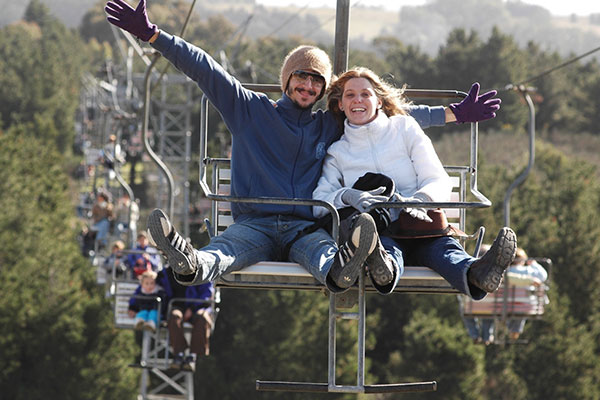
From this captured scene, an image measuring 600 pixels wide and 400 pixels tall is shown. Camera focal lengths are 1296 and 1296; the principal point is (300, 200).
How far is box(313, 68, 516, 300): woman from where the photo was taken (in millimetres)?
6438

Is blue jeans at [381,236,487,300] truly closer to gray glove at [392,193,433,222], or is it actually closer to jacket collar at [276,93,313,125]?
gray glove at [392,193,433,222]

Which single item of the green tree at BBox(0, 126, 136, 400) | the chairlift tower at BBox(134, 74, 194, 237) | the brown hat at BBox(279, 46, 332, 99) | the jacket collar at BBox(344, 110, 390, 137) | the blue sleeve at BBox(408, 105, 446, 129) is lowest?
the green tree at BBox(0, 126, 136, 400)

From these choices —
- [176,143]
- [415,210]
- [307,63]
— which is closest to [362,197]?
[415,210]

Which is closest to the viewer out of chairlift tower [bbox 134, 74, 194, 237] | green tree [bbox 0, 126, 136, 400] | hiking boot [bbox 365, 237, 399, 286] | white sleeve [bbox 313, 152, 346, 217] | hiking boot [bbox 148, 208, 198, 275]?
hiking boot [bbox 148, 208, 198, 275]

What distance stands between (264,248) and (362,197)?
1.99 ft

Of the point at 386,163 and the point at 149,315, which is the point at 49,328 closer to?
the point at 149,315

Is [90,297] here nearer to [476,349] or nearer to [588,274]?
[476,349]

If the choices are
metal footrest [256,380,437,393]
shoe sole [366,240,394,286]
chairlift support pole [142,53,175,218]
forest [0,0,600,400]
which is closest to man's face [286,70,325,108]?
shoe sole [366,240,394,286]

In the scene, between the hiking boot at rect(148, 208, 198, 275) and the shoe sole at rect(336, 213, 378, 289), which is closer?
the shoe sole at rect(336, 213, 378, 289)

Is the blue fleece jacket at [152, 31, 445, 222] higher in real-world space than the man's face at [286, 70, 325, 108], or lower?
lower

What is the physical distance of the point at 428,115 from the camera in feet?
24.1

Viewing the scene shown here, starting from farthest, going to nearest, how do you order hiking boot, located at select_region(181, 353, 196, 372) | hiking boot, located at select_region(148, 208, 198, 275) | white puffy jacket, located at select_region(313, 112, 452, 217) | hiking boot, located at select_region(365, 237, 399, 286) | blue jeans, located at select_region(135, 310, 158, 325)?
hiking boot, located at select_region(181, 353, 196, 372), blue jeans, located at select_region(135, 310, 158, 325), white puffy jacket, located at select_region(313, 112, 452, 217), hiking boot, located at select_region(365, 237, 399, 286), hiking boot, located at select_region(148, 208, 198, 275)

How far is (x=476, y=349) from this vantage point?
41156 millimetres

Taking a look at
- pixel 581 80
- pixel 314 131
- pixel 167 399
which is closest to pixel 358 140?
pixel 314 131
